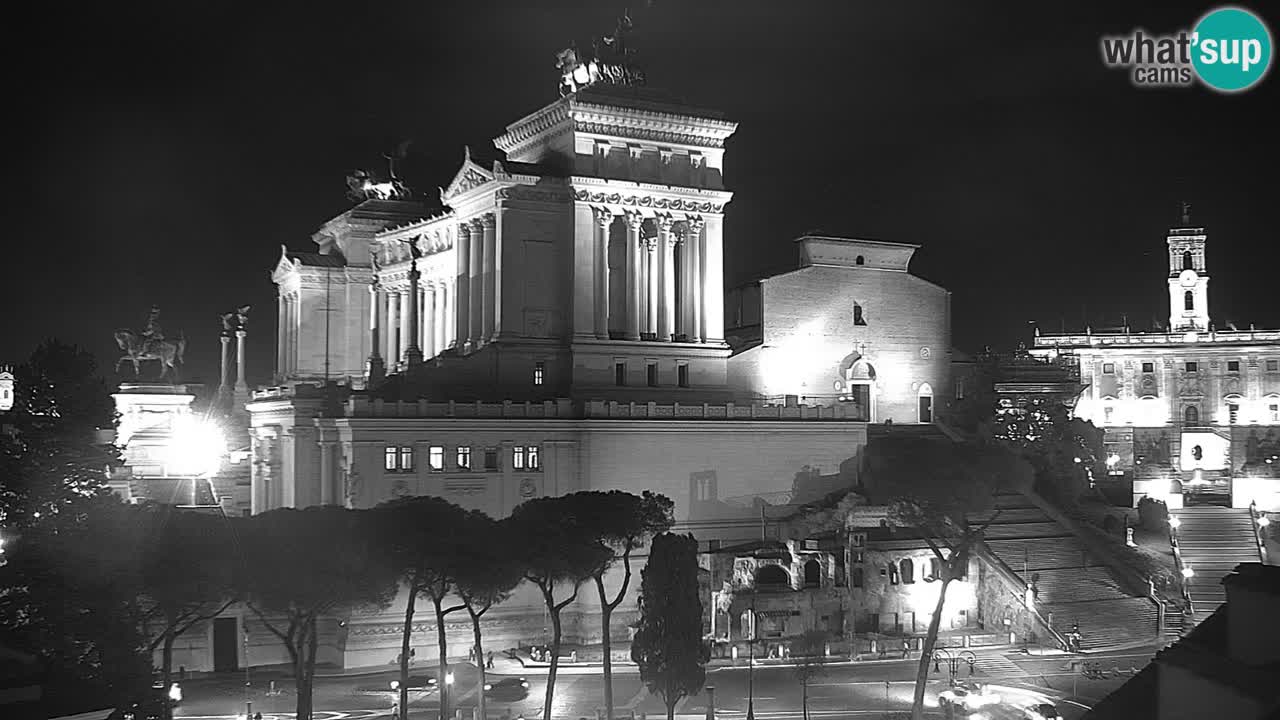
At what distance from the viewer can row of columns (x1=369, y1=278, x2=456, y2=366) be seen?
84.4 m

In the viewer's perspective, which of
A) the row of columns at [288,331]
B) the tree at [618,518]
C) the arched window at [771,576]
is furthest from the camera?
the row of columns at [288,331]

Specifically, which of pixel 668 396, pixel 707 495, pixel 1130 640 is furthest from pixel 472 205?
pixel 1130 640

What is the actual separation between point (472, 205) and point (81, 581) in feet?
127

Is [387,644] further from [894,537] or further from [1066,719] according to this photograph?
[1066,719]

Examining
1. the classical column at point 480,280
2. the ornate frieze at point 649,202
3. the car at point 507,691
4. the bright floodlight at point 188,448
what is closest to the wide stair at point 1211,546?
the ornate frieze at point 649,202

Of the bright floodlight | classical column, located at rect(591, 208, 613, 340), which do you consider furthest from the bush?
the bright floodlight

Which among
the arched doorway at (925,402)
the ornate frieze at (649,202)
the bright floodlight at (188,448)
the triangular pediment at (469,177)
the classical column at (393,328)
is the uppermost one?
the triangular pediment at (469,177)

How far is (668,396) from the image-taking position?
2908 inches

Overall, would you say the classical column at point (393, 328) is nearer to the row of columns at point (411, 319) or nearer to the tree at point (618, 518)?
the row of columns at point (411, 319)

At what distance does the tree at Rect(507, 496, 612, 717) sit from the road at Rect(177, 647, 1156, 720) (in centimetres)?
388

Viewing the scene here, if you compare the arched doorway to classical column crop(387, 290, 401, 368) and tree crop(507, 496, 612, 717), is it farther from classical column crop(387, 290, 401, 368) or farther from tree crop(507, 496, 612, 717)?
tree crop(507, 496, 612, 717)

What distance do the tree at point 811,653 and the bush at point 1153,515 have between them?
26471 mm

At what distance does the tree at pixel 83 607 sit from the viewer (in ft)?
126

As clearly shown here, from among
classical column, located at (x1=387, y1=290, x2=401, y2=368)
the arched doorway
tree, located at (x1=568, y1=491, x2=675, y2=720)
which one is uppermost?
classical column, located at (x1=387, y1=290, x2=401, y2=368)
